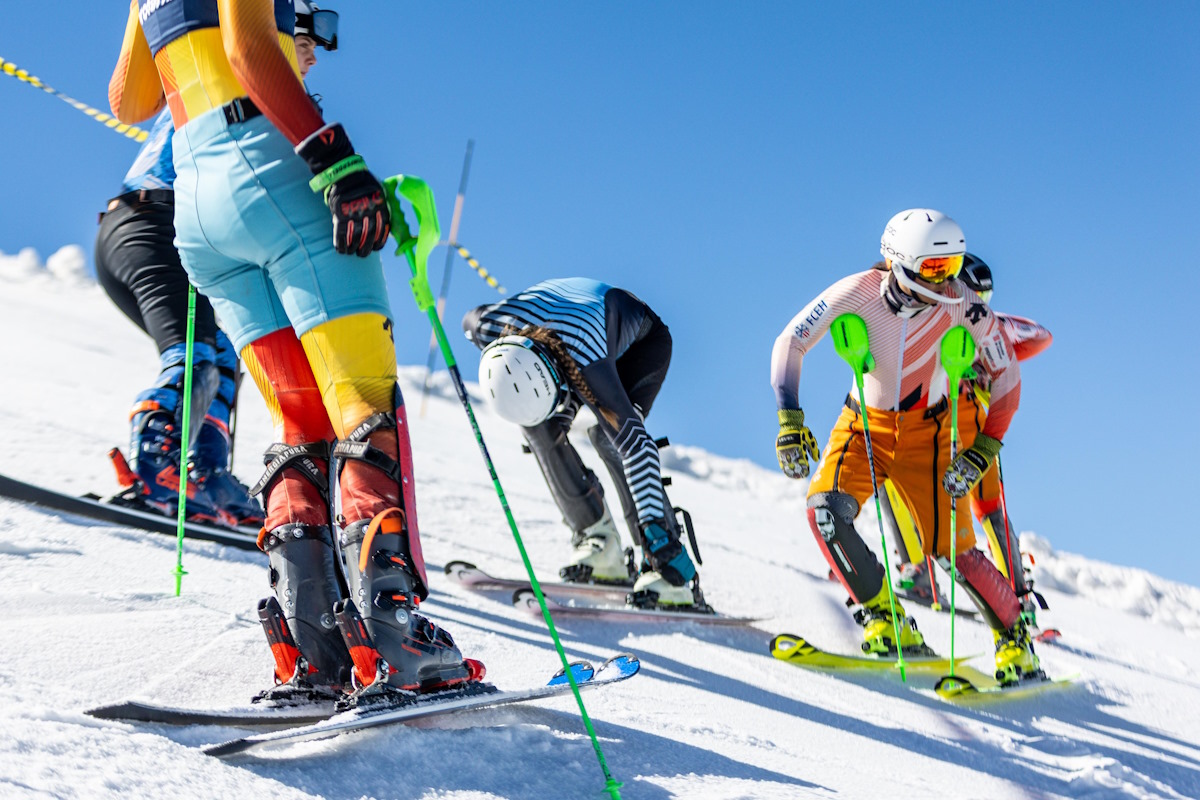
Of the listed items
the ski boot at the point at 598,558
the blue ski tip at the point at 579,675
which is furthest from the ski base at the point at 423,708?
the ski boot at the point at 598,558

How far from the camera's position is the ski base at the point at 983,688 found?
4.50m

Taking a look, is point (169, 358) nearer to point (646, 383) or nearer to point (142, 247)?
point (142, 247)

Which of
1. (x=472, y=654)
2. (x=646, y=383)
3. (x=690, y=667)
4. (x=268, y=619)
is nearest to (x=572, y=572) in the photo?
A: (x=646, y=383)

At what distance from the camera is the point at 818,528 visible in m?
5.16

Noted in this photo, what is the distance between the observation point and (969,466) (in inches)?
201

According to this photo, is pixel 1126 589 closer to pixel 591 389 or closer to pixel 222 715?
pixel 591 389

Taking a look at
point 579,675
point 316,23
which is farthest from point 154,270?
point 579,675

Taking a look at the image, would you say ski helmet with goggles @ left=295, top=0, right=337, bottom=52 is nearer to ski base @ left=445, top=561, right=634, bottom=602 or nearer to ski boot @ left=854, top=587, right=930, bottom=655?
ski base @ left=445, top=561, right=634, bottom=602

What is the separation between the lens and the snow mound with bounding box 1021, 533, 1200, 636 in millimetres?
11398

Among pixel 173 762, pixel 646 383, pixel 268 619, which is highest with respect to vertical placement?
pixel 646 383

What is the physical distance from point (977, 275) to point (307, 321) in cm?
414

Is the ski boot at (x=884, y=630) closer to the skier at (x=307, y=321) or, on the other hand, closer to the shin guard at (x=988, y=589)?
the shin guard at (x=988, y=589)

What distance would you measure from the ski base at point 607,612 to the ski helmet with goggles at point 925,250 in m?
1.94

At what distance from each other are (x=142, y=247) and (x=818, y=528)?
11.5ft
